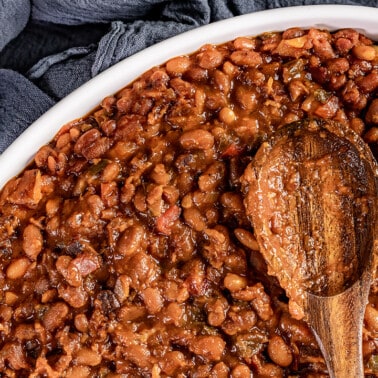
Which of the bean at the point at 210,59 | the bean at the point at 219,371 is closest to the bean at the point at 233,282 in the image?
the bean at the point at 219,371

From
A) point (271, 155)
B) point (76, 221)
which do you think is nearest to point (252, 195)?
point (271, 155)

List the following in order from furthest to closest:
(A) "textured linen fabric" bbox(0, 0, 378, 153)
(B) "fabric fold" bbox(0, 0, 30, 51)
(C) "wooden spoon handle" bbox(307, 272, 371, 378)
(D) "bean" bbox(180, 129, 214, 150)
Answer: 1. (B) "fabric fold" bbox(0, 0, 30, 51)
2. (A) "textured linen fabric" bbox(0, 0, 378, 153)
3. (D) "bean" bbox(180, 129, 214, 150)
4. (C) "wooden spoon handle" bbox(307, 272, 371, 378)

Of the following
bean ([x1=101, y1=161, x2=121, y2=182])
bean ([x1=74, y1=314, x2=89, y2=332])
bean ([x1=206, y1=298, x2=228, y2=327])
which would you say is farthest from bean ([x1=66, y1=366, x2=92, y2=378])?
bean ([x1=101, y1=161, x2=121, y2=182])

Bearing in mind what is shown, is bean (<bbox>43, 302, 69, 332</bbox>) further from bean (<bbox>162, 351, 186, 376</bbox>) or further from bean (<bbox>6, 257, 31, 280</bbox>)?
bean (<bbox>162, 351, 186, 376</bbox>)

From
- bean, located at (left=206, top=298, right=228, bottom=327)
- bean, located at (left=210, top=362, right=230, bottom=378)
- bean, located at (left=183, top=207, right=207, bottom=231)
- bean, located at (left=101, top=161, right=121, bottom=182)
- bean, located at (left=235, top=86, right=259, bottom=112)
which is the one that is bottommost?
bean, located at (left=210, top=362, right=230, bottom=378)

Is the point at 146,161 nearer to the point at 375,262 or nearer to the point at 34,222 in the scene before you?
the point at 34,222

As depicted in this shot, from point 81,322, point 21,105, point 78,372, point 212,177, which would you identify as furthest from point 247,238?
point 21,105
